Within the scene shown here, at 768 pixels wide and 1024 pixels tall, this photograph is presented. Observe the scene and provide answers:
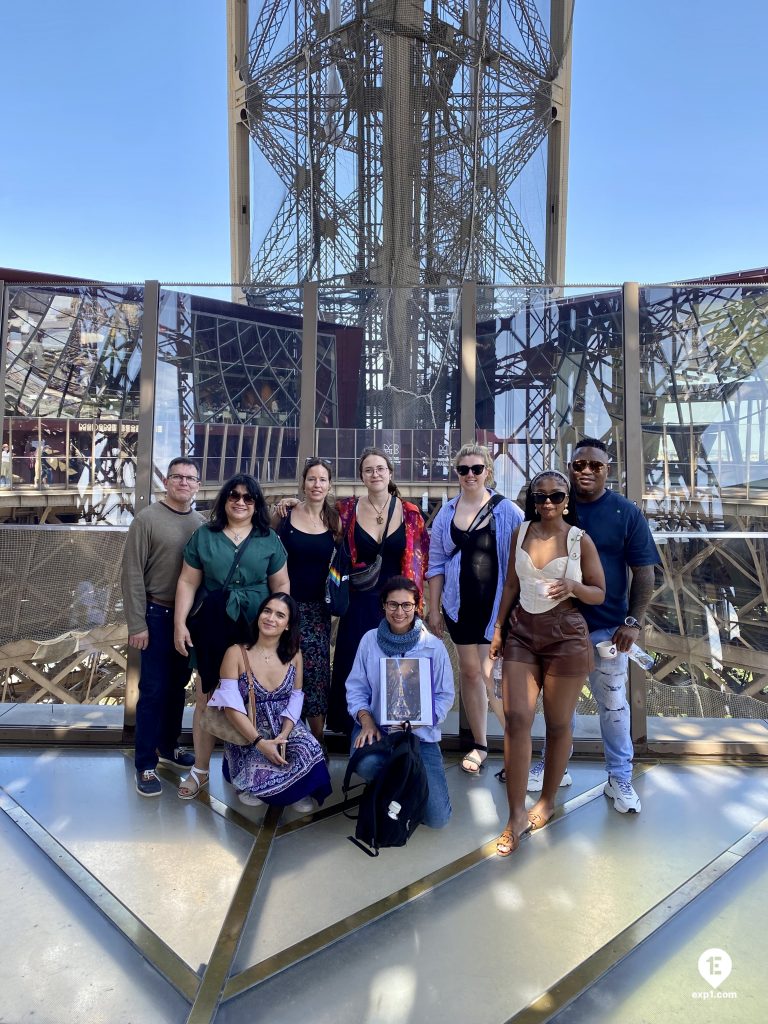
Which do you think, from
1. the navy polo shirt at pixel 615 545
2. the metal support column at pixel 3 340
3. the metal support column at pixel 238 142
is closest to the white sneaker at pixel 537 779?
the navy polo shirt at pixel 615 545

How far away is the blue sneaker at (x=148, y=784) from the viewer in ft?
8.31

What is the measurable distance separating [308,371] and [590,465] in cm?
168

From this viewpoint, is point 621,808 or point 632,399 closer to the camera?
point 621,808

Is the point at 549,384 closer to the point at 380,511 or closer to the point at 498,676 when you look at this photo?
the point at 380,511

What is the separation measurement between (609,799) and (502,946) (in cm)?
101

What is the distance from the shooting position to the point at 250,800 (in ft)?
8.13

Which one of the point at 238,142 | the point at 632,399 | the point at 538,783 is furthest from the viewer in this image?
the point at 238,142

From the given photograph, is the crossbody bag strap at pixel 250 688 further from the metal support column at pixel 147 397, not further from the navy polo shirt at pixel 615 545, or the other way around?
the navy polo shirt at pixel 615 545

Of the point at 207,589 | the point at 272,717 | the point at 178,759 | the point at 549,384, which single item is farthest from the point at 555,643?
the point at 178,759

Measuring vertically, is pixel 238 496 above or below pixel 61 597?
above

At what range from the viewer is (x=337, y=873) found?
2.05m

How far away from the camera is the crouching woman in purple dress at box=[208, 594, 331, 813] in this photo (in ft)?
7.73

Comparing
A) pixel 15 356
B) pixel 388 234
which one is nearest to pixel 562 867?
pixel 15 356

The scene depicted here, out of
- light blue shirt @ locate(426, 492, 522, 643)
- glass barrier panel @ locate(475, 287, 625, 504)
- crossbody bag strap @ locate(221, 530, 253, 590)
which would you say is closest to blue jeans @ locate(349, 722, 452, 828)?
light blue shirt @ locate(426, 492, 522, 643)
